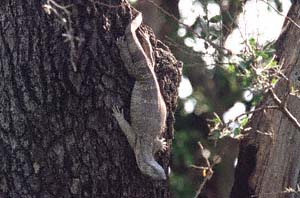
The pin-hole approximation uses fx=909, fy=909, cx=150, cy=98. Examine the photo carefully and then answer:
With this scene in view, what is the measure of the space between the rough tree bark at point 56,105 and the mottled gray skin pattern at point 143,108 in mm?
92

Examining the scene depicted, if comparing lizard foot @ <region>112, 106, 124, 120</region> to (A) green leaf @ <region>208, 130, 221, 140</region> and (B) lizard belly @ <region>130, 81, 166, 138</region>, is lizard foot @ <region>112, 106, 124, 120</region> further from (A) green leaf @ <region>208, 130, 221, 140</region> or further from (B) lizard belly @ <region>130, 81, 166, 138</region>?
(A) green leaf @ <region>208, 130, 221, 140</region>

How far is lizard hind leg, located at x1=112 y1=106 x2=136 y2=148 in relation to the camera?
418 centimetres

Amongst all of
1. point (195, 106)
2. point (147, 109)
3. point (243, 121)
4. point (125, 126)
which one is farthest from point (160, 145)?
point (195, 106)

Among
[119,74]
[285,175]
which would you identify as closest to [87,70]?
[119,74]

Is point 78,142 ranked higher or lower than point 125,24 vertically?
lower

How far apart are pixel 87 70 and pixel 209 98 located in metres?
4.48

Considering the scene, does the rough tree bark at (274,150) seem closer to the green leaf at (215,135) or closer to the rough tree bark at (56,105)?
the green leaf at (215,135)

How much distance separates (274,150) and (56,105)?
1.79 meters

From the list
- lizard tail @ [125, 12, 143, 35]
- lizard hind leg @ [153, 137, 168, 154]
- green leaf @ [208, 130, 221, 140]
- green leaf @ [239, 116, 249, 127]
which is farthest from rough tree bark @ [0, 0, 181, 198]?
green leaf @ [239, 116, 249, 127]

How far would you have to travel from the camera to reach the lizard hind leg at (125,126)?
4.18m

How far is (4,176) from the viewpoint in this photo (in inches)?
161

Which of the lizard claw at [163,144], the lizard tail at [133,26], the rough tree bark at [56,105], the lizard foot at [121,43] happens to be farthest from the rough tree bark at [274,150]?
the rough tree bark at [56,105]

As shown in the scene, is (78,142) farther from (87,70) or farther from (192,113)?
(192,113)

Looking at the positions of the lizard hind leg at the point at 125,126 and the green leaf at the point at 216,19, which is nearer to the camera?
the lizard hind leg at the point at 125,126
